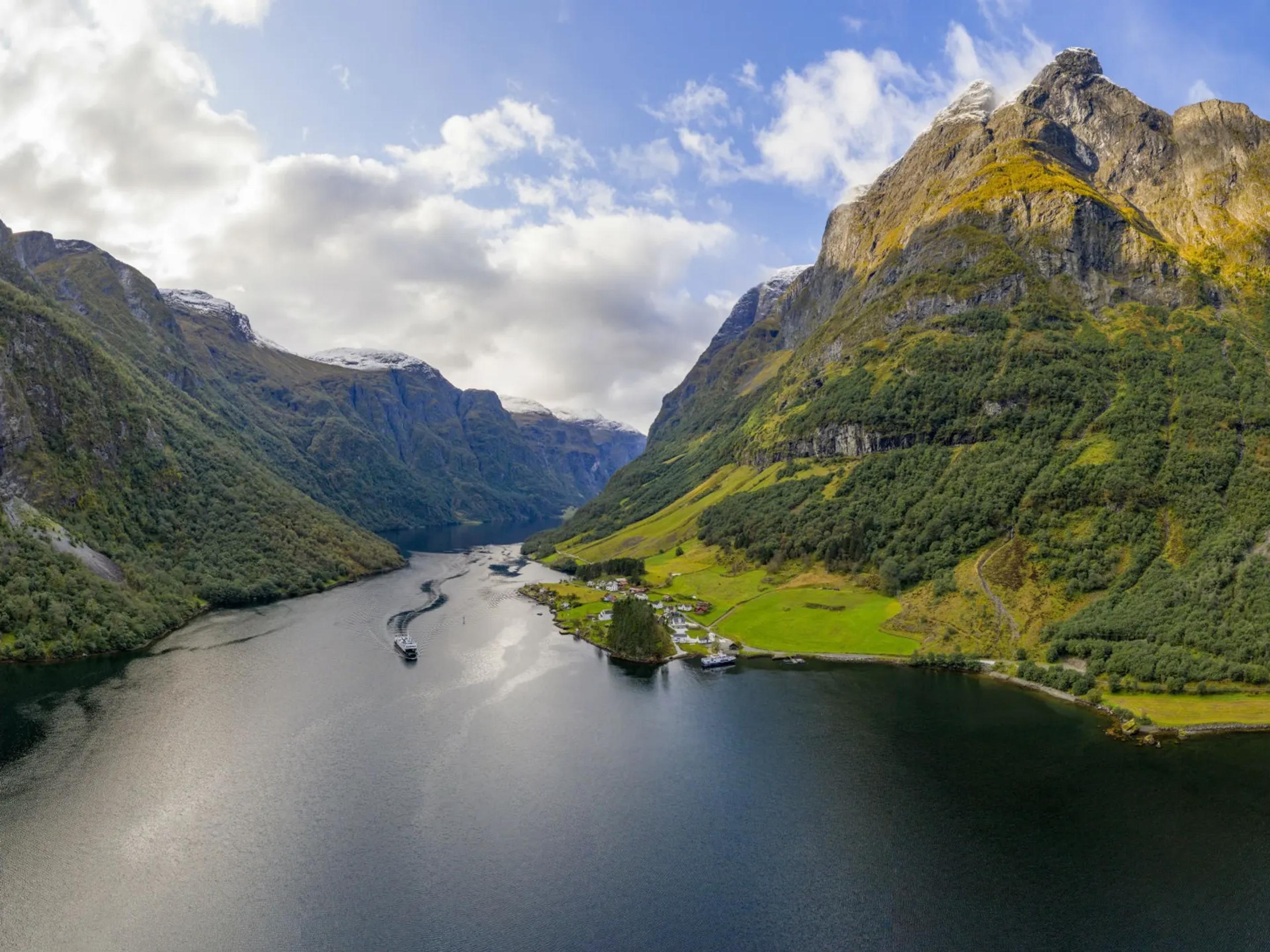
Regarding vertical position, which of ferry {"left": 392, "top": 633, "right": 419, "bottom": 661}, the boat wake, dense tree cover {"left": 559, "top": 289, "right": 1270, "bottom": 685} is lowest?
ferry {"left": 392, "top": 633, "right": 419, "bottom": 661}

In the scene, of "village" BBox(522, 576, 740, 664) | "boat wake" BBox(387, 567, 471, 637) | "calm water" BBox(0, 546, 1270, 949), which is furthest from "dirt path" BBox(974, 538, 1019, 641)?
"boat wake" BBox(387, 567, 471, 637)

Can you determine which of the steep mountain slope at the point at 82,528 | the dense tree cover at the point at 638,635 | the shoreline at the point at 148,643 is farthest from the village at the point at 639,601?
the steep mountain slope at the point at 82,528

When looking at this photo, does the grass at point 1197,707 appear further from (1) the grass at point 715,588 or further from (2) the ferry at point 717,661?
(1) the grass at point 715,588

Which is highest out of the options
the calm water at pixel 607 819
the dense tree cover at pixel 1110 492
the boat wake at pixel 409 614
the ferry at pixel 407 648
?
the dense tree cover at pixel 1110 492

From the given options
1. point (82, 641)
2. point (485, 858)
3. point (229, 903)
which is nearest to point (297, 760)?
point (229, 903)

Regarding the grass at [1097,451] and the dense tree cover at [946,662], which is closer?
the dense tree cover at [946,662]

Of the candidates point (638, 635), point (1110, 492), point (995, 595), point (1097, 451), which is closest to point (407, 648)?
point (638, 635)

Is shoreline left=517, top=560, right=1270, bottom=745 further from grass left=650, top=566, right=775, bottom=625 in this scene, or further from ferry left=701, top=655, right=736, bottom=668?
grass left=650, top=566, right=775, bottom=625
